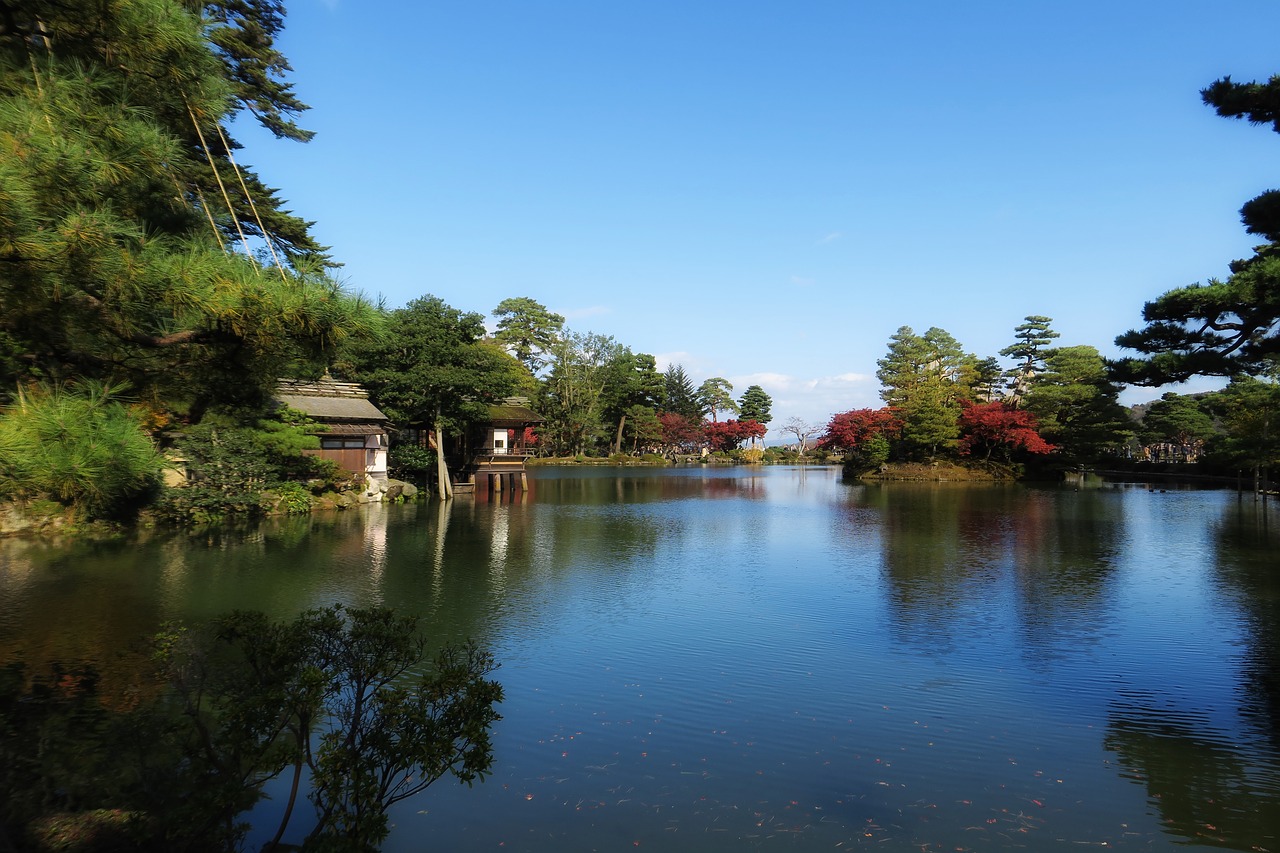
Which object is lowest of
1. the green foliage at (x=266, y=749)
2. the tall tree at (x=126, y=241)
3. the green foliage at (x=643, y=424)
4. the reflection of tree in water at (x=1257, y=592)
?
the reflection of tree in water at (x=1257, y=592)

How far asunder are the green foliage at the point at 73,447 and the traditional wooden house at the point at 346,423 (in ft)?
67.7

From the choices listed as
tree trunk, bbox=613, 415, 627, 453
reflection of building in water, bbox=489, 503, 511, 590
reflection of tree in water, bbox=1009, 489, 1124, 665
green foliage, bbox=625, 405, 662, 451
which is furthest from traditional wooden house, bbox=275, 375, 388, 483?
tree trunk, bbox=613, 415, 627, 453

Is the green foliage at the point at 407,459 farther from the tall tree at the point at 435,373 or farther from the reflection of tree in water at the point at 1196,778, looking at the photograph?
the reflection of tree in water at the point at 1196,778

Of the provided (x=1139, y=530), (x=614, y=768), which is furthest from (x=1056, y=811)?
(x=1139, y=530)

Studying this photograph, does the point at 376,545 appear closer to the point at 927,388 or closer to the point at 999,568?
the point at 999,568

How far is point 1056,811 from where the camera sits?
15.9 ft

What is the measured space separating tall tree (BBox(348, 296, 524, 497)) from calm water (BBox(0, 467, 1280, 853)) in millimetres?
8252

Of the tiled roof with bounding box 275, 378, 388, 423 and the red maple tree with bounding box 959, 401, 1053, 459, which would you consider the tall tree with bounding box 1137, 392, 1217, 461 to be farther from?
the tiled roof with bounding box 275, 378, 388, 423

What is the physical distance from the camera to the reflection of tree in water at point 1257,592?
22.6ft

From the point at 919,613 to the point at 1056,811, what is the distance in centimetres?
561

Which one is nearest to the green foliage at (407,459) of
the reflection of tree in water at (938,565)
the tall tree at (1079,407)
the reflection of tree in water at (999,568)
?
the reflection of tree in water at (999,568)

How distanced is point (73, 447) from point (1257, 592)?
48.1 ft

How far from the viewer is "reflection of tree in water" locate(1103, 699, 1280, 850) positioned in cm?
465

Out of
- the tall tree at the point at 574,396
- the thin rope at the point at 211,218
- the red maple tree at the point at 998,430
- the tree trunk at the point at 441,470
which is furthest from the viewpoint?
the tall tree at the point at 574,396
